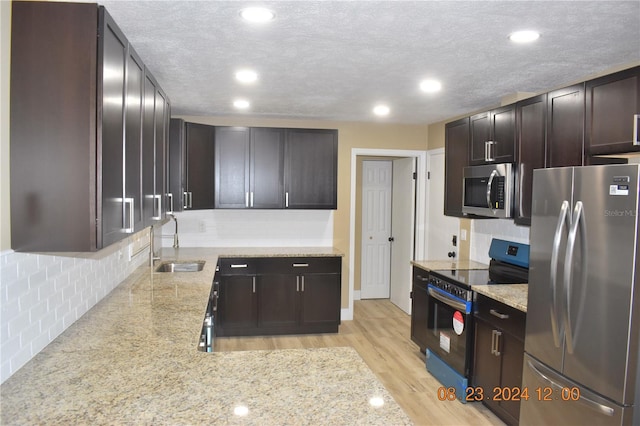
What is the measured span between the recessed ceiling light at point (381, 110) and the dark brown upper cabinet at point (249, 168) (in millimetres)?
1080

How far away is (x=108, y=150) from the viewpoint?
1679mm

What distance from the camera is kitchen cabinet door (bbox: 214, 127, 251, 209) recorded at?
496cm

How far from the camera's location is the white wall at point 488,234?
385 cm

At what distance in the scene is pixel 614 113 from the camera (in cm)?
249

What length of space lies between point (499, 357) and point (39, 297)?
2693 mm

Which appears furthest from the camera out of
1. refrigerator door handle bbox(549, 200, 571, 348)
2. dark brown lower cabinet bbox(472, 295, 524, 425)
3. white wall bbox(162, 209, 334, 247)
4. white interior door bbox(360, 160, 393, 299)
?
white interior door bbox(360, 160, 393, 299)

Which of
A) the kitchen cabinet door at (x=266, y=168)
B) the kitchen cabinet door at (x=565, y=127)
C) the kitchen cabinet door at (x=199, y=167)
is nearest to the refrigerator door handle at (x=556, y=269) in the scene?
the kitchen cabinet door at (x=565, y=127)

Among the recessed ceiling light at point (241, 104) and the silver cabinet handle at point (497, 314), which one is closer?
the silver cabinet handle at point (497, 314)

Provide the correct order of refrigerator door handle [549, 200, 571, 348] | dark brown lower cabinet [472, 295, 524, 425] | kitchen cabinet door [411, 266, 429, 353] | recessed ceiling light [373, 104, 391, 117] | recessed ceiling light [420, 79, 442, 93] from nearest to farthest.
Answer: refrigerator door handle [549, 200, 571, 348] < dark brown lower cabinet [472, 295, 524, 425] < recessed ceiling light [420, 79, 442, 93] < kitchen cabinet door [411, 266, 429, 353] < recessed ceiling light [373, 104, 391, 117]

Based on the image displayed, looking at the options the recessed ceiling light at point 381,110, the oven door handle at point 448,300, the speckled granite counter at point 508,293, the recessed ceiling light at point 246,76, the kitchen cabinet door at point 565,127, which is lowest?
the oven door handle at point 448,300

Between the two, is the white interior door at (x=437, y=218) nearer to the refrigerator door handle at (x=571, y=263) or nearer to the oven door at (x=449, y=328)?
the oven door at (x=449, y=328)

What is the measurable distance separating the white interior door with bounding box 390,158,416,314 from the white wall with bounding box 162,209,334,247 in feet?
3.65

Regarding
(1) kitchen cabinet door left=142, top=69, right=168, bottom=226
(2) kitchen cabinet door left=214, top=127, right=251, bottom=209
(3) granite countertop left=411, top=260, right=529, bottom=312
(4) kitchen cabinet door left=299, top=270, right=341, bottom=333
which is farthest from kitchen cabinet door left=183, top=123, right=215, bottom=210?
(3) granite countertop left=411, top=260, right=529, bottom=312

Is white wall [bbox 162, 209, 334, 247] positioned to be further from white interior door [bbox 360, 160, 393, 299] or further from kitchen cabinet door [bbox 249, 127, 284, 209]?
white interior door [bbox 360, 160, 393, 299]
